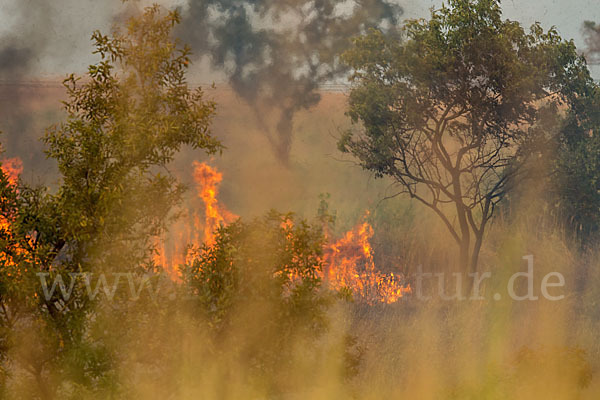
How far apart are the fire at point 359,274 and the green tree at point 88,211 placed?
12.5m

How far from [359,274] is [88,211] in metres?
14.8

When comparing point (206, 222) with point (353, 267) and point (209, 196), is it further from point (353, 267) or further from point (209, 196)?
point (353, 267)

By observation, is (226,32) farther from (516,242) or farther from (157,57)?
(157,57)

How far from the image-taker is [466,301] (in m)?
19.5

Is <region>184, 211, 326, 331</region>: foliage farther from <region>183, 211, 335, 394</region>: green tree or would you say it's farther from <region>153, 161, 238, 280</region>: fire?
<region>153, 161, 238, 280</region>: fire

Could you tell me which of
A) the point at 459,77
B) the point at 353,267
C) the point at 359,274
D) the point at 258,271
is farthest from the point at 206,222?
the point at 258,271

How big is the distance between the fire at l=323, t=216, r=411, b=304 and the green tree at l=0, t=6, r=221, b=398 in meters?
12.5

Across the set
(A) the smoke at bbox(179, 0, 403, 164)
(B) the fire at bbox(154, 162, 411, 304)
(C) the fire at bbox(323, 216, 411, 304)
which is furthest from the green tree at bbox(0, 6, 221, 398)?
(A) the smoke at bbox(179, 0, 403, 164)

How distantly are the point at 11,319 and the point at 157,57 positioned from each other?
3.79m

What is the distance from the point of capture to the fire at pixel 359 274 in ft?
67.5

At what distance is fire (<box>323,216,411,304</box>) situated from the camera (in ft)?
67.5

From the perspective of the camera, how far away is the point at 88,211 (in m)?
8.14

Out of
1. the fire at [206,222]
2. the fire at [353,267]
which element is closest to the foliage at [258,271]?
the fire at [353,267]

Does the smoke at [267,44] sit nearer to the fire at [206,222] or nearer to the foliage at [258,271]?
the fire at [206,222]
